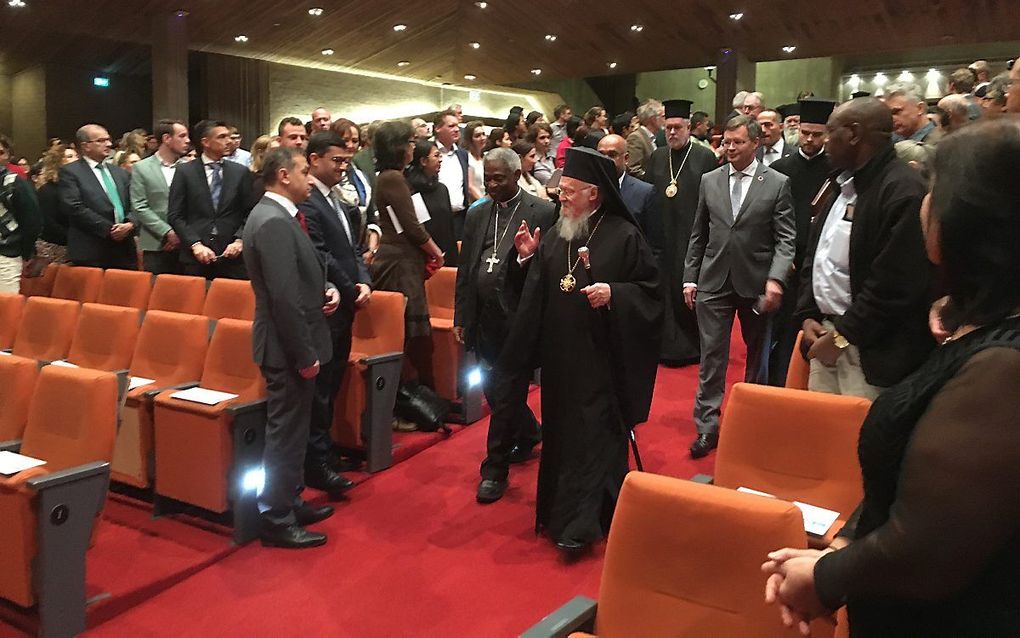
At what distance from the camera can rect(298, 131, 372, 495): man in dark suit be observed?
3879 mm

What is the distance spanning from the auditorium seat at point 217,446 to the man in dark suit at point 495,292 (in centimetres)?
107

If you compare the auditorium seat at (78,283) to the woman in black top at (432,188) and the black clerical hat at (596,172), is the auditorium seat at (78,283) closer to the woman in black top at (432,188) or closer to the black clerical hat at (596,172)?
the woman in black top at (432,188)

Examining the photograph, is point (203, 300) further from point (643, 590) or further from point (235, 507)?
point (643, 590)

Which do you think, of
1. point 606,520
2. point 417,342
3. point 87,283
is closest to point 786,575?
point 606,520

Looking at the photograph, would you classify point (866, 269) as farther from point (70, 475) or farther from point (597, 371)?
point (70, 475)

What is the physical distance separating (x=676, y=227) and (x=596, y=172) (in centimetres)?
260

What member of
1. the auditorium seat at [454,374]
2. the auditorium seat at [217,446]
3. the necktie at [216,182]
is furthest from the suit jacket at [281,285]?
the necktie at [216,182]

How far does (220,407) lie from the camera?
11.4ft

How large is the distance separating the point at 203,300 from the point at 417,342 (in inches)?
52.9

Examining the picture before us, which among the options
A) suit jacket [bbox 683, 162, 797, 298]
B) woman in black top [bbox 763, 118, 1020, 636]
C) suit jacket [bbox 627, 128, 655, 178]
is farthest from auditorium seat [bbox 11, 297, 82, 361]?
woman in black top [bbox 763, 118, 1020, 636]

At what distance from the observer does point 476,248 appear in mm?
4211

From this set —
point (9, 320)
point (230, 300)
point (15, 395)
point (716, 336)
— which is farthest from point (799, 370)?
point (9, 320)

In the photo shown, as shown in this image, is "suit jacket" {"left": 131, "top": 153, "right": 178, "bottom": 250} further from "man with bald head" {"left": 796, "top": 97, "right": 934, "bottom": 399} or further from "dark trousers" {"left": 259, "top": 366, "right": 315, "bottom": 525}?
"man with bald head" {"left": 796, "top": 97, "right": 934, "bottom": 399}

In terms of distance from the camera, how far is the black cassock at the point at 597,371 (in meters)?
3.36
